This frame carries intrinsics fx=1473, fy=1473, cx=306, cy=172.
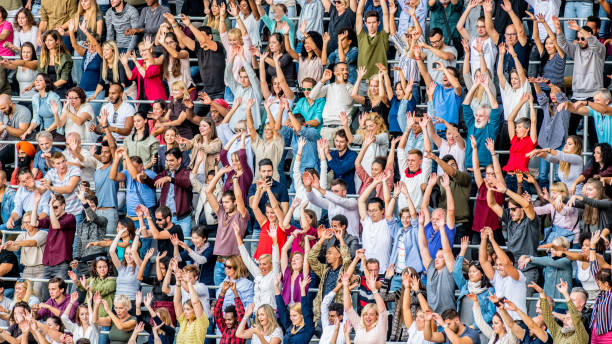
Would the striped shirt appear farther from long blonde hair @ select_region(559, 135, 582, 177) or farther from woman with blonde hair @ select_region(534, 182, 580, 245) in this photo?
long blonde hair @ select_region(559, 135, 582, 177)

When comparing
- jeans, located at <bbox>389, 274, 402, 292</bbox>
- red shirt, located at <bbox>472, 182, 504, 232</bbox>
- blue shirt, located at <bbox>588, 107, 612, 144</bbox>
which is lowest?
jeans, located at <bbox>389, 274, 402, 292</bbox>

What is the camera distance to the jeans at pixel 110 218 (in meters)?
16.5

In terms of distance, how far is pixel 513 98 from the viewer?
16.0m

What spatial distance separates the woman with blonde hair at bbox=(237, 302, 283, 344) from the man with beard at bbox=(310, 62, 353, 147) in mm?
2533

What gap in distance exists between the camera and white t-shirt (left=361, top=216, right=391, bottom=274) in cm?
1498

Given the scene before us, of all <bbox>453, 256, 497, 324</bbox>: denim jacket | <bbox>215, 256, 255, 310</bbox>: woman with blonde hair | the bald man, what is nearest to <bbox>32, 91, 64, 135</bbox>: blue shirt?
the bald man

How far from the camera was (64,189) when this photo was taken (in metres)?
16.6

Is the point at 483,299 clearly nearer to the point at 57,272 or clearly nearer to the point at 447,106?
the point at 447,106

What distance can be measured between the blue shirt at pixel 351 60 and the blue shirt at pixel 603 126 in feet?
9.41

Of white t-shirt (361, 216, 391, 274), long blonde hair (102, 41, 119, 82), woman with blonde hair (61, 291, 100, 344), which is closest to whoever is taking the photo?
white t-shirt (361, 216, 391, 274)

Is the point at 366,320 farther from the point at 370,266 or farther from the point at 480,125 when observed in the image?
the point at 480,125

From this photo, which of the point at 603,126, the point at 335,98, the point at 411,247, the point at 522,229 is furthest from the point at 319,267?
the point at 603,126

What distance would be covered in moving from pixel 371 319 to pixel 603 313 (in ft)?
7.27

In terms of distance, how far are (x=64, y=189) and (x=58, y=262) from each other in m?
0.86
